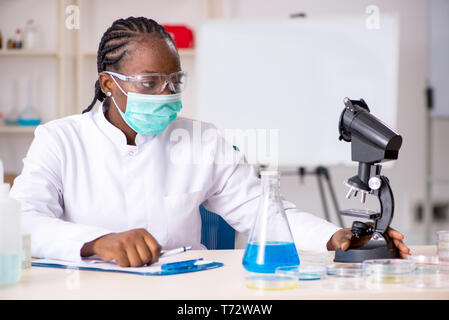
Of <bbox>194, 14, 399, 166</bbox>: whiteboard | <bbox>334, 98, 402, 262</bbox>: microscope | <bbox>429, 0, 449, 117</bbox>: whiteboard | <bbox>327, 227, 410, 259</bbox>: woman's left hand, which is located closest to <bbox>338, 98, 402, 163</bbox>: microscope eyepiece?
<bbox>334, 98, 402, 262</bbox>: microscope

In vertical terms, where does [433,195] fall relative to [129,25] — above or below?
below

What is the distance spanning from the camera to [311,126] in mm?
3102

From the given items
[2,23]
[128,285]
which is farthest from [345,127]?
[2,23]

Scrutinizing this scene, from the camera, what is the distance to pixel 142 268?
0.95m

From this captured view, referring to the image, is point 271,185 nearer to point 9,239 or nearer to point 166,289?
point 166,289

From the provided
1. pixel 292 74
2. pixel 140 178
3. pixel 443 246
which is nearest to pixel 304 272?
pixel 443 246

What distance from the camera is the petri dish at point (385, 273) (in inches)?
34.6

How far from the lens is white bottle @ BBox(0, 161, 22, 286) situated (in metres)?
0.84

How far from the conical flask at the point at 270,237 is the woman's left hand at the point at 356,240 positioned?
0.16 m

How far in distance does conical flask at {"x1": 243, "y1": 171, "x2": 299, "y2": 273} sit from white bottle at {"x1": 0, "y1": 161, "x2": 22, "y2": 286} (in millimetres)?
334

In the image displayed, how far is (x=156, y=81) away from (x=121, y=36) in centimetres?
15

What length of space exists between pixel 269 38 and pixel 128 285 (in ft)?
7.97

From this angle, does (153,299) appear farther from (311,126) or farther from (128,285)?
(311,126)

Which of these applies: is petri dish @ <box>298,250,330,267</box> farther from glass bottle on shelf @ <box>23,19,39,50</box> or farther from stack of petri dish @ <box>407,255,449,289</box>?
glass bottle on shelf @ <box>23,19,39,50</box>
